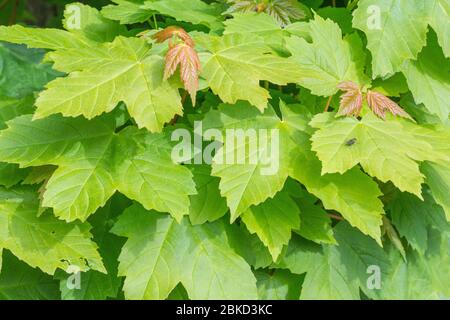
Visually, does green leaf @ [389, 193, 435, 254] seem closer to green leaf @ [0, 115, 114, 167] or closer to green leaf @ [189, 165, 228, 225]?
green leaf @ [189, 165, 228, 225]

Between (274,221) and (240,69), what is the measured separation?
14.9 inches

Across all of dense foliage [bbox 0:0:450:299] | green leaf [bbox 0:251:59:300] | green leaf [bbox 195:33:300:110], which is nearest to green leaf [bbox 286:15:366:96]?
dense foliage [bbox 0:0:450:299]

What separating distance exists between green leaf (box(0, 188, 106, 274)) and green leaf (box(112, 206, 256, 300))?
0.08 m

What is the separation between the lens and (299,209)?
1.62 meters

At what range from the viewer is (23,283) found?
65.4 inches

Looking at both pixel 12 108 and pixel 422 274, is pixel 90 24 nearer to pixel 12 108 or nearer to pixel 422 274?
pixel 12 108

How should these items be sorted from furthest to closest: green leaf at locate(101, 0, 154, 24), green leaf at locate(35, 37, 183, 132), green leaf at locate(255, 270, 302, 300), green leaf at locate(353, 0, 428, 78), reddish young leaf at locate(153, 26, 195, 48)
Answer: green leaf at locate(101, 0, 154, 24) → green leaf at locate(255, 270, 302, 300) → green leaf at locate(353, 0, 428, 78) → reddish young leaf at locate(153, 26, 195, 48) → green leaf at locate(35, 37, 183, 132)

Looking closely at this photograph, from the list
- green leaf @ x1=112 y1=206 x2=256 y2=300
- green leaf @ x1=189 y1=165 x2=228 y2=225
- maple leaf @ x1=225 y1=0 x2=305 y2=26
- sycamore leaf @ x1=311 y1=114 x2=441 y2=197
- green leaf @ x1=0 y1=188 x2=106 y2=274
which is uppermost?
maple leaf @ x1=225 y1=0 x2=305 y2=26

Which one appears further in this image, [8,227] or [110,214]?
[110,214]

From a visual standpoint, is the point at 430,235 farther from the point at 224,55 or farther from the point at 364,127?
the point at 224,55

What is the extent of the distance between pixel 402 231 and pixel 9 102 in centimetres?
119

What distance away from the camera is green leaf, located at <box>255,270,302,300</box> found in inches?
66.6
